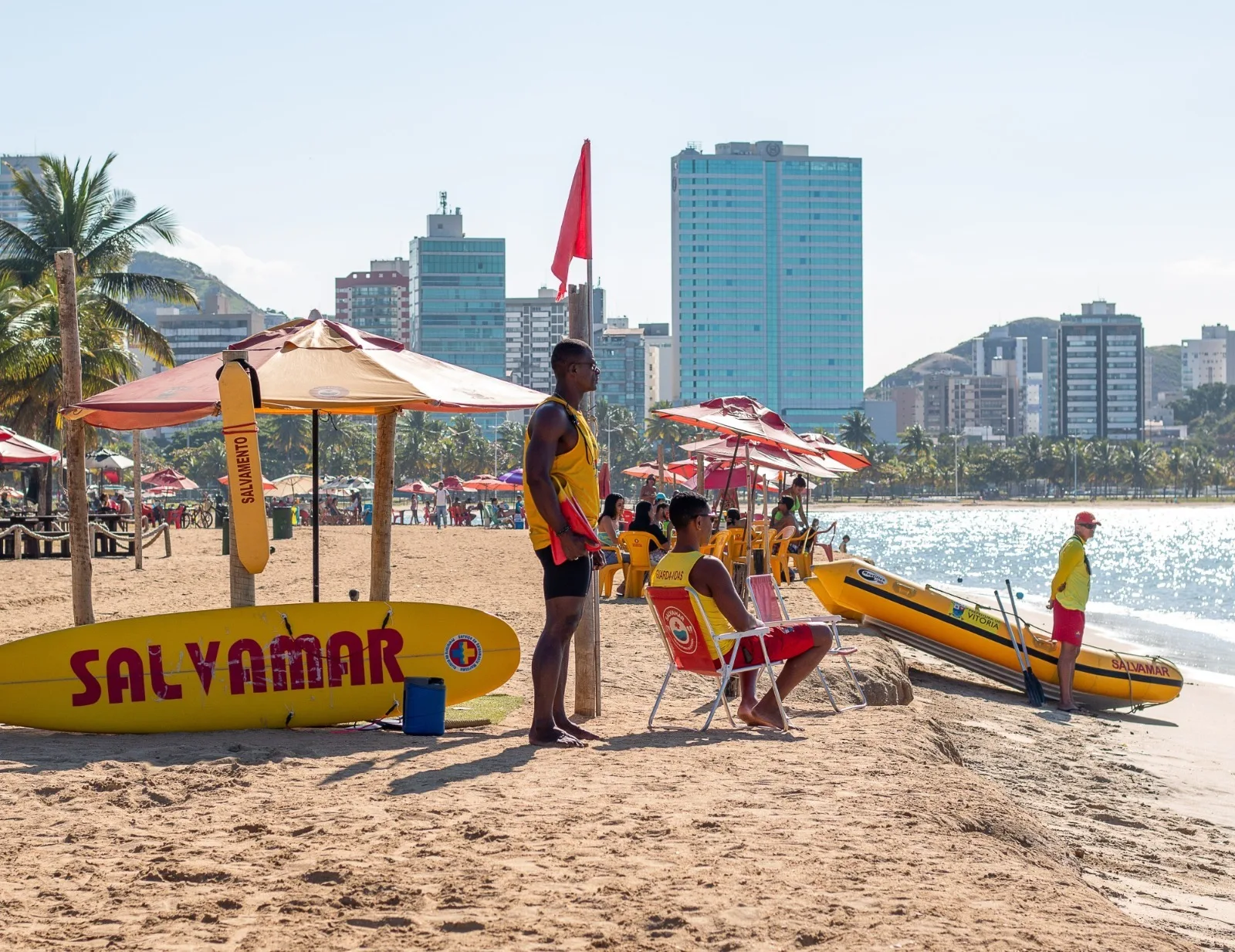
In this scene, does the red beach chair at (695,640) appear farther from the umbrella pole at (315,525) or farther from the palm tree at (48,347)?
the palm tree at (48,347)

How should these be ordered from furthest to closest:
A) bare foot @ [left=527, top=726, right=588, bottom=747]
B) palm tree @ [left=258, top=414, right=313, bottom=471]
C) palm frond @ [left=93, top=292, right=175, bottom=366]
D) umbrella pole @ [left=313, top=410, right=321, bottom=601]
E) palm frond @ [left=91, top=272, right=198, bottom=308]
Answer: palm tree @ [left=258, top=414, right=313, bottom=471], palm frond @ [left=91, top=272, right=198, bottom=308], palm frond @ [left=93, top=292, right=175, bottom=366], umbrella pole @ [left=313, top=410, right=321, bottom=601], bare foot @ [left=527, top=726, right=588, bottom=747]

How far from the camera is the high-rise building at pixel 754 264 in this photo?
19312 cm

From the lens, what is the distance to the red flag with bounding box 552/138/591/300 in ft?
22.0

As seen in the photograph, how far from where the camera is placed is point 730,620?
6395mm

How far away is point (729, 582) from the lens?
6426mm

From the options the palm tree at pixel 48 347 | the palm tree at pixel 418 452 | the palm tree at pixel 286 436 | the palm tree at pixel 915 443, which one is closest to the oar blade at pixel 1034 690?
the palm tree at pixel 48 347

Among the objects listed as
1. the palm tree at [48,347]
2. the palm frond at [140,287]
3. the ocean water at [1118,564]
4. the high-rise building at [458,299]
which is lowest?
the ocean water at [1118,564]

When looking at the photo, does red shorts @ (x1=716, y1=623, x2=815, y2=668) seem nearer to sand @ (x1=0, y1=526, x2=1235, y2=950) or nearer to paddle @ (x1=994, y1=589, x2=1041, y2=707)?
sand @ (x1=0, y1=526, x2=1235, y2=950)

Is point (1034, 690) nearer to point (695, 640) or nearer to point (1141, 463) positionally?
point (695, 640)

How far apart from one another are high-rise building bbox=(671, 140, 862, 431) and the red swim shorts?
596ft

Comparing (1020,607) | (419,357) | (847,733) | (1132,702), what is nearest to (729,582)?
(847,733)

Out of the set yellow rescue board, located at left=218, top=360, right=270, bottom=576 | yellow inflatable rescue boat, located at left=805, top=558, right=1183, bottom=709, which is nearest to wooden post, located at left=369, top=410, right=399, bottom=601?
yellow rescue board, located at left=218, top=360, right=270, bottom=576

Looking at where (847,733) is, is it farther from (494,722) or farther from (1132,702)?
(1132,702)

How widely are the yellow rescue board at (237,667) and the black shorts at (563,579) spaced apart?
1137mm
